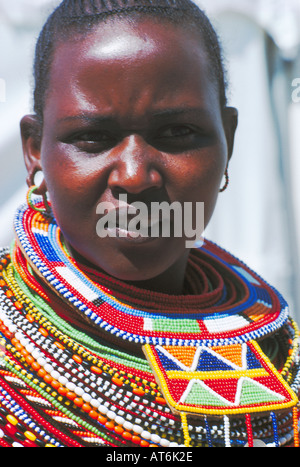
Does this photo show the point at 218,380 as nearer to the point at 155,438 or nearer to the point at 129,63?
the point at 155,438

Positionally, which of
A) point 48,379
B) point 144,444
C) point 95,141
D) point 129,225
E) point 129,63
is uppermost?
point 129,63

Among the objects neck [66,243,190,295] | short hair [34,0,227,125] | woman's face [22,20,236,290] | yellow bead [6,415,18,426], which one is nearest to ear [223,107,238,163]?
short hair [34,0,227,125]

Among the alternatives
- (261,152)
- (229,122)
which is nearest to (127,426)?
(229,122)

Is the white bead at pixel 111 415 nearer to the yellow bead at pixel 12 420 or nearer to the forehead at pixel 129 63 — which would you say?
the yellow bead at pixel 12 420

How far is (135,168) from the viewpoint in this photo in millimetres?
841

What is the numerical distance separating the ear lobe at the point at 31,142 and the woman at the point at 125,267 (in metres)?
0.05

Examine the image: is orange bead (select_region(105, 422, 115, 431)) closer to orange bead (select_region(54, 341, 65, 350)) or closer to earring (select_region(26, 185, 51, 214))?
orange bead (select_region(54, 341, 65, 350))

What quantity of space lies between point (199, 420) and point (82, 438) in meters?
0.21

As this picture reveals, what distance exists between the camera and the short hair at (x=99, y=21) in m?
0.90

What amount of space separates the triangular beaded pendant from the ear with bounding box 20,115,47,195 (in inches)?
18.0

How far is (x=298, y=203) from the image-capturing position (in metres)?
2.44

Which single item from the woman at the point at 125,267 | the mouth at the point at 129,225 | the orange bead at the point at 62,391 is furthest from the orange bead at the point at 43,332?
the mouth at the point at 129,225

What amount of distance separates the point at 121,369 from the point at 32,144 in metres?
0.52

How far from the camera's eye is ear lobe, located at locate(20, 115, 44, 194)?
41.0 inches
